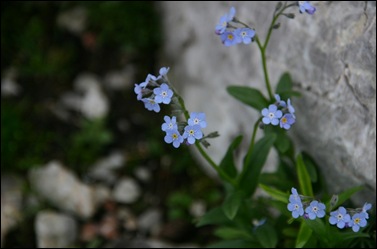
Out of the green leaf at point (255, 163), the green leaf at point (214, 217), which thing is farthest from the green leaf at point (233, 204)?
the green leaf at point (214, 217)

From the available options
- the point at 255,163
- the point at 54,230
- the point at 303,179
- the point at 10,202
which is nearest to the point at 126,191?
the point at 54,230

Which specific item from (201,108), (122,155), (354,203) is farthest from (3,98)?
(354,203)

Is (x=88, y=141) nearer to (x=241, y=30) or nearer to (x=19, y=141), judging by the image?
(x=19, y=141)

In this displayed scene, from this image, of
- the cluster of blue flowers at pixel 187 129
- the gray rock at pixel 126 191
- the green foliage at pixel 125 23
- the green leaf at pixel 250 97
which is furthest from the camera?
the green foliage at pixel 125 23

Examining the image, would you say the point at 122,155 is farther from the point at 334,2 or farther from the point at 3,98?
the point at 334,2

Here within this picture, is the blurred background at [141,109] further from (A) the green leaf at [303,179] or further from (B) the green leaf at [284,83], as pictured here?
(A) the green leaf at [303,179]
